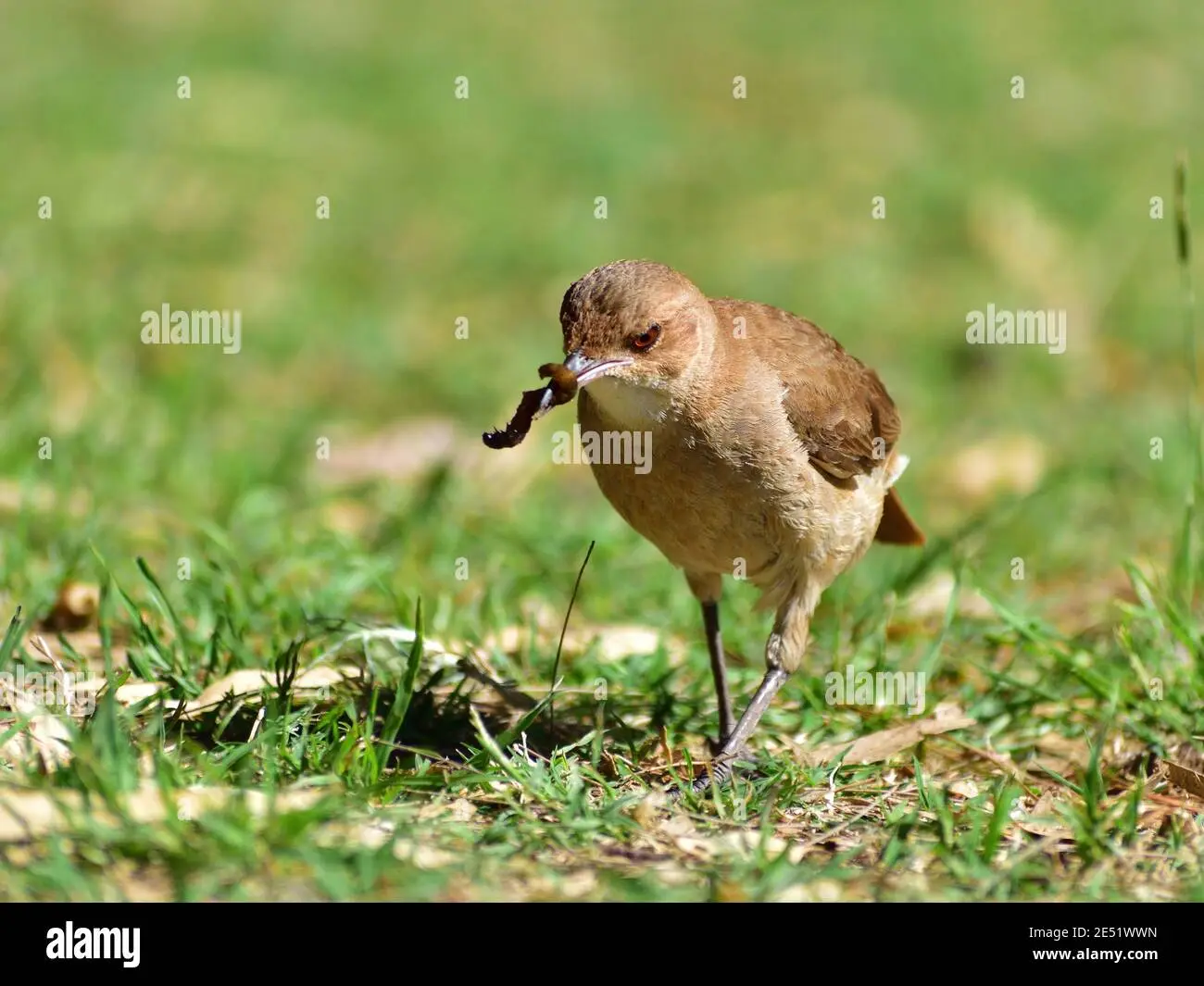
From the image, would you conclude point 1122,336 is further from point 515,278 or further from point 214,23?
point 214,23

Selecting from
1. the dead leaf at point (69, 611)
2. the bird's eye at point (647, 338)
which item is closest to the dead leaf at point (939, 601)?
the bird's eye at point (647, 338)

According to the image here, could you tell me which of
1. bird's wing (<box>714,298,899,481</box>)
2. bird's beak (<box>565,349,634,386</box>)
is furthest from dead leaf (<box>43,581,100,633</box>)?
bird's wing (<box>714,298,899,481</box>)

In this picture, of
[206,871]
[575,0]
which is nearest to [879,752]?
[206,871]

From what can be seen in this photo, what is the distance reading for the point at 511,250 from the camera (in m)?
10.3

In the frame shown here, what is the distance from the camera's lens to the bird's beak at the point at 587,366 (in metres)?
4.44

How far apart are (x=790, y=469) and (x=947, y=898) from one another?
1413 mm

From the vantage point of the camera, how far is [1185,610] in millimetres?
5320

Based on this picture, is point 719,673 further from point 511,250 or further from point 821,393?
point 511,250

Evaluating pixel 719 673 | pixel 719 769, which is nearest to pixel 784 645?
pixel 719 673

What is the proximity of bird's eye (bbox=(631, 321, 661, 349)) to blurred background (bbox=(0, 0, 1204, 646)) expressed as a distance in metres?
1.47

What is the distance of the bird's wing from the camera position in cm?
483

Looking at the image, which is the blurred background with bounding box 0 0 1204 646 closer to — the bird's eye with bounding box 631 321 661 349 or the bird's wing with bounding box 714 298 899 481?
the bird's wing with bounding box 714 298 899 481

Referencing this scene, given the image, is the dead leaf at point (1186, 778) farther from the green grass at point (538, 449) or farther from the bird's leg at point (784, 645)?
the bird's leg at point (784, 645)

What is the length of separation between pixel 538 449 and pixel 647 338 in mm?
3134
